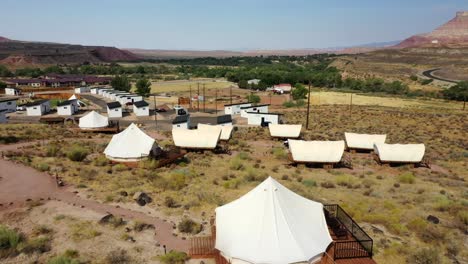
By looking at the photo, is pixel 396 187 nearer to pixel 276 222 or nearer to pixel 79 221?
pixel 276 222

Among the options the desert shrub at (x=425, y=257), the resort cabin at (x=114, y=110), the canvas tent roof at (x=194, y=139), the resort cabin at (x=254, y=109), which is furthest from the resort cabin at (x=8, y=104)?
the desert shrub at (x=425, y=257)

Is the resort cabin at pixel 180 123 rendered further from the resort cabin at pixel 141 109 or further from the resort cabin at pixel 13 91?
the resort cabin at pixel 13 91

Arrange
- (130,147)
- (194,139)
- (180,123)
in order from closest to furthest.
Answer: (130,147) → (194,139) → (180,123)

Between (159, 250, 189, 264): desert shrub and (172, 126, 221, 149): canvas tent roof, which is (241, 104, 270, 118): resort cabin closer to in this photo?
(172, 126, 221, 149): canvas tent roof

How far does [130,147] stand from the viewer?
30078 mm

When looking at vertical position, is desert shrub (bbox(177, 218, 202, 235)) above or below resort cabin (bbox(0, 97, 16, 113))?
below

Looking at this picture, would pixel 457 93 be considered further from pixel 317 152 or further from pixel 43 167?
pixel 43 167

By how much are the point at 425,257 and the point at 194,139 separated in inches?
974

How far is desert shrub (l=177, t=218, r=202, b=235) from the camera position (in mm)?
17578

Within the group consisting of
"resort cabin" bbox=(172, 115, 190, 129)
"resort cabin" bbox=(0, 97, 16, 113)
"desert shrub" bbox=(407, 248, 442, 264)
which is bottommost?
"desert shrub" bbox=(407, 248, 442, 264)

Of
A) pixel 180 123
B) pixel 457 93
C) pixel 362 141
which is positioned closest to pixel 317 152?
pixel 362 141

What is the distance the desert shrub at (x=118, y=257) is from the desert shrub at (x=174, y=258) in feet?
4.84

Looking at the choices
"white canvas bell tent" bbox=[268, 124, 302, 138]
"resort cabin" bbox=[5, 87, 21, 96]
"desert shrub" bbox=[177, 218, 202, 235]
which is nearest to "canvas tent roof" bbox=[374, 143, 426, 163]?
"white canvas bell tent" bbox=[268, 124, 302, 138]

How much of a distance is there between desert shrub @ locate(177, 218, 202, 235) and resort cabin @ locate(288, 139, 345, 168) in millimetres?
15558
